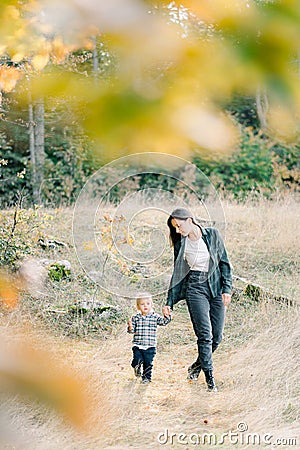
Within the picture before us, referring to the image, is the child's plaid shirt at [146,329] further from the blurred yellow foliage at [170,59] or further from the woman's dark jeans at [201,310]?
the blurred yellow foliage at [170,59]

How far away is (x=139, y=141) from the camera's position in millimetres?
421

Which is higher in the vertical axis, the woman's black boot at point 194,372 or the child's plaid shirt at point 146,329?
the child's plaid shirt at point 146,329

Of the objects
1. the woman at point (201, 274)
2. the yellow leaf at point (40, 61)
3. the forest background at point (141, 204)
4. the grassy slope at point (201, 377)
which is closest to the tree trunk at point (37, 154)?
the forest background at point (141, 204)

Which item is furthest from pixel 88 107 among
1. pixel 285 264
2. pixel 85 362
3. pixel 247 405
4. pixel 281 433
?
pixel 285 264

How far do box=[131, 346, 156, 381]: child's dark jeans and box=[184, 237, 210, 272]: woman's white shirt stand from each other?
0.48 metres

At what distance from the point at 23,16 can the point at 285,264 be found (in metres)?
4.56

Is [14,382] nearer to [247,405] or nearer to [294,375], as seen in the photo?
[247,405]

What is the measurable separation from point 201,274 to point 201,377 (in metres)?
0.61

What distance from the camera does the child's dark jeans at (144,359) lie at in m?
3.17

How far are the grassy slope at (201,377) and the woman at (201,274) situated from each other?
0.73 ft

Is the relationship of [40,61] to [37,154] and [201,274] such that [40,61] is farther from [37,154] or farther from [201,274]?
[37,154]

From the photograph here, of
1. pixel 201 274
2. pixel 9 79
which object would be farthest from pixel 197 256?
pixel 9 79

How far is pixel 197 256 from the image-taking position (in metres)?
2.99

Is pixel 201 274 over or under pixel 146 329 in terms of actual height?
over
